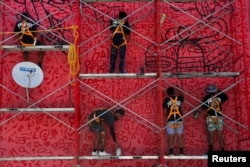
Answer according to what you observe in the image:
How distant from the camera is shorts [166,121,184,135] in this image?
275 inches

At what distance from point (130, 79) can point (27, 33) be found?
6.28 ft

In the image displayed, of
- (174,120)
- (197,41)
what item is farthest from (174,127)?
(197,41)

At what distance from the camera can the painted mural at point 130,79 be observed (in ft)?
23.8

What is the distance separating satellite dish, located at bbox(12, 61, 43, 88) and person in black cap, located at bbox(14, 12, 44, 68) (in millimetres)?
295

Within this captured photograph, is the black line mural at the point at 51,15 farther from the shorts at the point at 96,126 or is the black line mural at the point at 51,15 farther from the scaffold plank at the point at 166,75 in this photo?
the shorts at the point at 96,126

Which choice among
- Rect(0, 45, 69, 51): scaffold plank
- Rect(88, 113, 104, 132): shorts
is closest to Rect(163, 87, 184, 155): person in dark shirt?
Rect(88, 113, 104, 132): shorts

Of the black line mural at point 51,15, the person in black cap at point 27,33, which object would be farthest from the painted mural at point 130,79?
the person in black cap at point 27,33

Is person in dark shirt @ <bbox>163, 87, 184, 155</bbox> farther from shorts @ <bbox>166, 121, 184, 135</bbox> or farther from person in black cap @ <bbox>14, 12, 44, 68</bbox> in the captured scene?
person in black cap @ <bbox>14, 12, 44, 68</bbox>

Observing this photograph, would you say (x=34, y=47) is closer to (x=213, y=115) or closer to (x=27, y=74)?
(x=27, y=74)

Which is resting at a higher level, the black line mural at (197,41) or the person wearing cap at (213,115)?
the black line mural at (197,41)

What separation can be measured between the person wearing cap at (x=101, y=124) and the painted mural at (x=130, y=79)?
21 cm

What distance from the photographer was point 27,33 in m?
7.21

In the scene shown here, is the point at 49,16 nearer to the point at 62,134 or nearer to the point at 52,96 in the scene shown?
the point at 52,96

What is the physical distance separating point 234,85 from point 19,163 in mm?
3845
